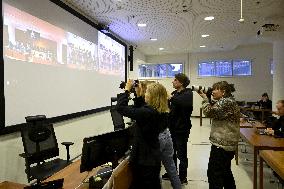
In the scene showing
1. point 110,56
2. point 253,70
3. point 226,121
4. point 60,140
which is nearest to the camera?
point 226,121

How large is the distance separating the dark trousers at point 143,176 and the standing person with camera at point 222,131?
0.95 m

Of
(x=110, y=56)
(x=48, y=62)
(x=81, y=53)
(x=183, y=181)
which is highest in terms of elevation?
(x=110, y=56)

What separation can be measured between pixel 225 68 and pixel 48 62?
9234 millimetres

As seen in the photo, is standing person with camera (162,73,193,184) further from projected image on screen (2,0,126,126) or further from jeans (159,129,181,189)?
projected image on screen (2,0,126,126)

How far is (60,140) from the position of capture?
409 cm

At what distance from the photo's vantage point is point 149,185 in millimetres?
2174

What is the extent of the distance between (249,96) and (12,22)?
993cm

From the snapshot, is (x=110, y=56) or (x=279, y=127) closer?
(x=279, y=127)

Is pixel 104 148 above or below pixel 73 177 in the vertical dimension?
above

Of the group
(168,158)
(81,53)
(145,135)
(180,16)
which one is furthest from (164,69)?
(145,135)

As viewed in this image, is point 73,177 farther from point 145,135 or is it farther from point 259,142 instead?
point 259,142

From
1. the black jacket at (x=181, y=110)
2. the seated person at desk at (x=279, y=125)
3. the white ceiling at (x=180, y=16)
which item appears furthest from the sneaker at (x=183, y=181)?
the white ceiling at (x=180, y=16)

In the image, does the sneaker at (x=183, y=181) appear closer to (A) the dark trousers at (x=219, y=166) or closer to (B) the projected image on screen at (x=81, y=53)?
(A) the dark trousers at (x=219, y=166)

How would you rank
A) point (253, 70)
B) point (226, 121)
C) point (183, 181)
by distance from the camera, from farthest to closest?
point (253, 70) → point (183, 181) → point (226, 121)
